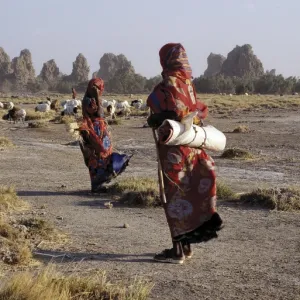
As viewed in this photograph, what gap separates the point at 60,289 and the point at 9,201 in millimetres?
5020

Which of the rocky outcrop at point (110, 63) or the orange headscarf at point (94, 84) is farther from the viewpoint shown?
the rocky outcrop at point (110, 63)

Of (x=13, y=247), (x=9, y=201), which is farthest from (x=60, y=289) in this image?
(x=9, y=201)

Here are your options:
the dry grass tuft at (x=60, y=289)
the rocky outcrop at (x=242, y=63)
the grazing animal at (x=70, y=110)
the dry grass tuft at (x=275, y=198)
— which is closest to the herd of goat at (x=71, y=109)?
the grazing animal at (x=70, y=110)

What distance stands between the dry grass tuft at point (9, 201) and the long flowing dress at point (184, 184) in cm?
327

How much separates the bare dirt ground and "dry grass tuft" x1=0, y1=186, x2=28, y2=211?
232 mm

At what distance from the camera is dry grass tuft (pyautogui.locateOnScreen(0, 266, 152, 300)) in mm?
4402

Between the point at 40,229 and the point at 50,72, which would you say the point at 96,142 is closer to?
the point at 40,229

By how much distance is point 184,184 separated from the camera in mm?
6648

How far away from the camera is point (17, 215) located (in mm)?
8992

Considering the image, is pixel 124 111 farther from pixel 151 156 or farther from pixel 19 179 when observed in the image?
pixel 19 179

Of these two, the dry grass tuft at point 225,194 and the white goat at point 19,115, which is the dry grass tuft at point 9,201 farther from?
Answer: the white goat at point 19,115

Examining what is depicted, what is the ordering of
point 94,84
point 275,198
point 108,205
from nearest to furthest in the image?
point 275,198 < point 108,205 < point 94,84

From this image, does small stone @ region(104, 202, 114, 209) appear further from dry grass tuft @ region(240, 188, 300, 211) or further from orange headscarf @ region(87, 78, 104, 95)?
orange headscarf @ region(87, 78, 104, 95)

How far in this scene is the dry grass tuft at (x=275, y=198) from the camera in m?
9.81
